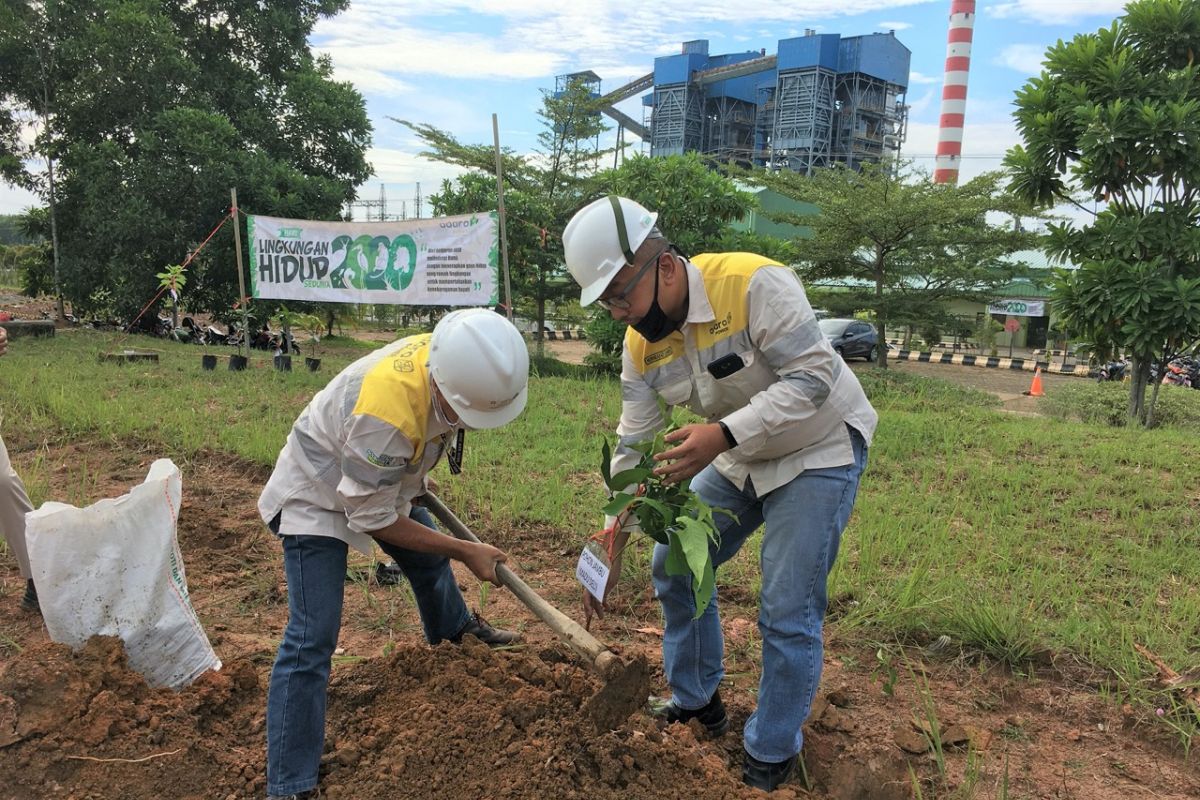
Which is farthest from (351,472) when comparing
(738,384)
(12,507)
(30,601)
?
(30,601)

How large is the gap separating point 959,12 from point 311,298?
36484mm

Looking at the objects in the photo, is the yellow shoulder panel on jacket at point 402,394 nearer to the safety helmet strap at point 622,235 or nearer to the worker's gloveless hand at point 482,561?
the worker's gloveless hand at point 482,561

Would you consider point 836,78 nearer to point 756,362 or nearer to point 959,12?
point 959,12

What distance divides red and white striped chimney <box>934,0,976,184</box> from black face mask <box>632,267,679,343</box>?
3787cm

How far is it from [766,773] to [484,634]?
1119 millimetres

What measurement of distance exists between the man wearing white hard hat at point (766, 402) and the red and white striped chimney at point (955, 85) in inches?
1489

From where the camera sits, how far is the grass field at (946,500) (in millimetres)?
2963

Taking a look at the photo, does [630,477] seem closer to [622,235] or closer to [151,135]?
→ [622,235]

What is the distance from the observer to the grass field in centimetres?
296

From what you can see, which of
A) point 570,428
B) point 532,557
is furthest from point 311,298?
point 532,557

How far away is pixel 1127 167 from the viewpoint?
746cm

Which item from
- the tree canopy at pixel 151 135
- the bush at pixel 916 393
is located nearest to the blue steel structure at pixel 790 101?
the tree canopy at pixel 151 135

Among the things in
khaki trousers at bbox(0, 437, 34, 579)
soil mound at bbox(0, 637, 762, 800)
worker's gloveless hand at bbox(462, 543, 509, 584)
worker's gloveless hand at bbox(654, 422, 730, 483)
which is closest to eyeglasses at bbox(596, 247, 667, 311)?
worker's gloveless hand at bbox(654, 422, 730, 483)

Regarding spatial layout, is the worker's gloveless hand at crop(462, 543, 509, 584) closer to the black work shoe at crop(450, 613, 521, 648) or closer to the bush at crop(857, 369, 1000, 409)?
the black work shoe at crop(450, 613, 521, 648)
